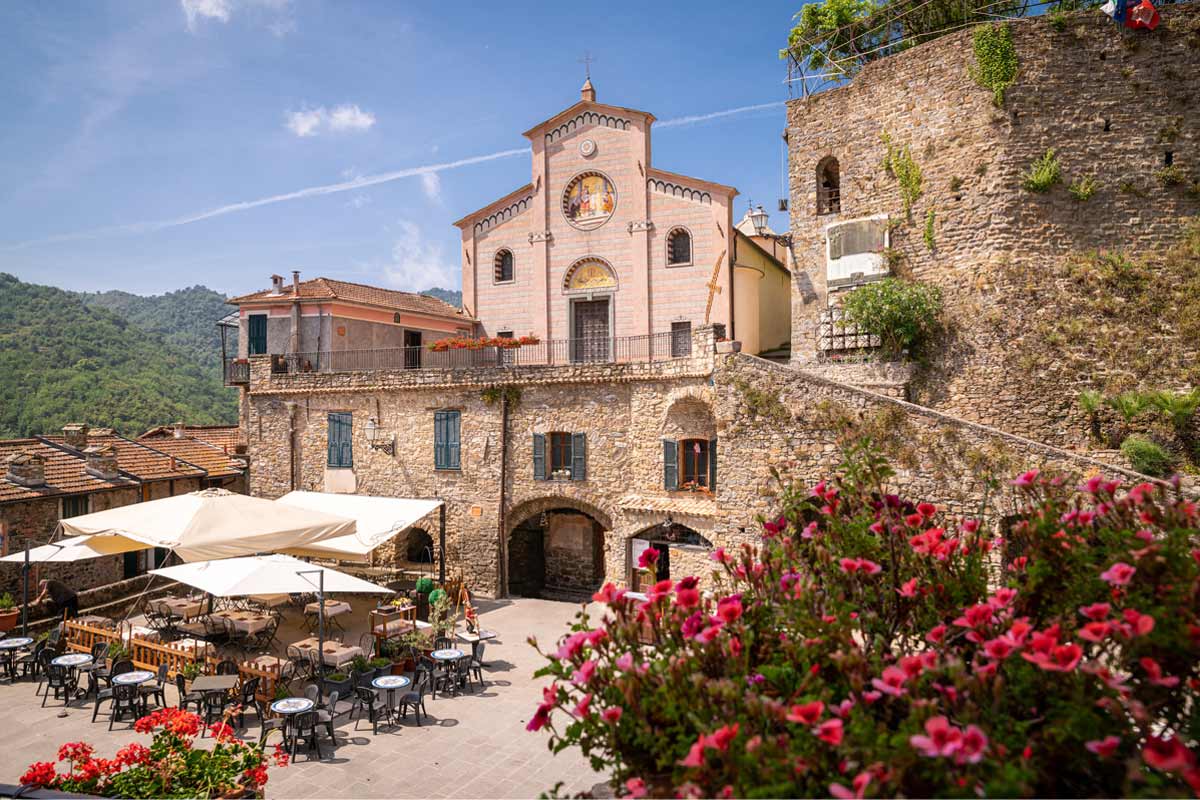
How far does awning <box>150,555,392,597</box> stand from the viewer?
439 inches

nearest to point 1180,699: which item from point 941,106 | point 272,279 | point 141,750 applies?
point 141,750

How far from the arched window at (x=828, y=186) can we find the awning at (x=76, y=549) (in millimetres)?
18203

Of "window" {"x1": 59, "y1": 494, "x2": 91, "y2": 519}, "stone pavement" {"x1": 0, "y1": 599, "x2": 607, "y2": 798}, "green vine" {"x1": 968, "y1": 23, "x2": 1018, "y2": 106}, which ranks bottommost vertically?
"stone pavement" {"x1": 0, "y1": 599, "x2": 607, "y2": 798}

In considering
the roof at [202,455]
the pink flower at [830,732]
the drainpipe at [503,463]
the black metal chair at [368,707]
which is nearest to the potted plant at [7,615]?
the roof at [202,455]

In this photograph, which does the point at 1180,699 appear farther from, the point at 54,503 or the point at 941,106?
the point at 54,503

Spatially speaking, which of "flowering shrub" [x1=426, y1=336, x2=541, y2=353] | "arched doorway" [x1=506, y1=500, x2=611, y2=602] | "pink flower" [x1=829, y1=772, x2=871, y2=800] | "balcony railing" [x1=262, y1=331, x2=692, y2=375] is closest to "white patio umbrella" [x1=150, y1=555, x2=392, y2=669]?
"arched doorway" [x1=506, y1=500, x2=611, y2=602]

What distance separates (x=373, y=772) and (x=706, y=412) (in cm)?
1039

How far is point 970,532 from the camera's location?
455 cm

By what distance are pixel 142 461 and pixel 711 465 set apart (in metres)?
17.5

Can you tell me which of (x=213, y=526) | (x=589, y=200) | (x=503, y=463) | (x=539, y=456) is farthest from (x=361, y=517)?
(x=589, y=200)

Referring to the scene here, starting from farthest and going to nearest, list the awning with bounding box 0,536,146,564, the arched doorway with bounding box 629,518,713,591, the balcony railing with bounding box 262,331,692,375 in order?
the balcony railing with bounding box 262,331,692,375 < the arched doorway with bounding box 629,518,713,591 < the awning with bounding box 0,536,146,564

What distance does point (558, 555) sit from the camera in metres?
21.1

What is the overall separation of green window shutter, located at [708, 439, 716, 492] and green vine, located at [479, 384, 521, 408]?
5.71 metres

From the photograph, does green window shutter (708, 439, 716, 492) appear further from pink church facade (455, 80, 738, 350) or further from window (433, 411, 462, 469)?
window (433, 411, 462, 469)
